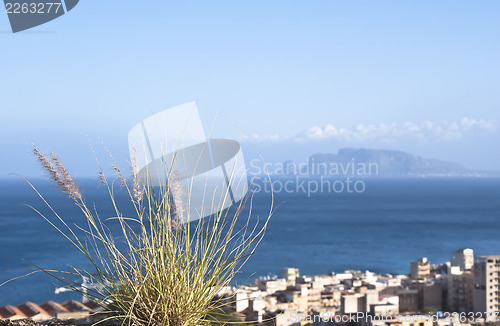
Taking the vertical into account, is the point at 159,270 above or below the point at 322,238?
above

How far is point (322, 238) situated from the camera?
31.7m

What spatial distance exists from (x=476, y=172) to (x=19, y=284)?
5600 inches

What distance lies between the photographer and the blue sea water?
20.0 meters

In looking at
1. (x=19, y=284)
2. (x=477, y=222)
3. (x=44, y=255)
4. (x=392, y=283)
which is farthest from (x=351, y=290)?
(x=477, y=222)

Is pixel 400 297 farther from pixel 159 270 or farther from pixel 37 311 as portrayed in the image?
pixel 159 270

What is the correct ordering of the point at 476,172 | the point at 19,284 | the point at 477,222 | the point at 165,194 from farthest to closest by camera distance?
1. the point at 476,172
2. the point at 477,222
3. the point at 19,284
4. the point at 165,194

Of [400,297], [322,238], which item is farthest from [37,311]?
[322,238]

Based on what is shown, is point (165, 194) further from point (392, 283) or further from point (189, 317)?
point (392, 283)

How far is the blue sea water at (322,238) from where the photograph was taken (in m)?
20.0

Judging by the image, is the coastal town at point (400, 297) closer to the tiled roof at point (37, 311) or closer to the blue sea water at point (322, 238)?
the tiled roof at point (37, 311)

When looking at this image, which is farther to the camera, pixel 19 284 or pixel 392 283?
pixel 19 284

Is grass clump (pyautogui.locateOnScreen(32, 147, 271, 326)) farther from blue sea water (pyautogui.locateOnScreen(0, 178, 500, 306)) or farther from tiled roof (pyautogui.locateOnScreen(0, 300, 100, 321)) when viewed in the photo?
blue sea water (pyautogui.locateOnScreen(0, 178, 500, 306))

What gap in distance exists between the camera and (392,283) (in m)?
11.7

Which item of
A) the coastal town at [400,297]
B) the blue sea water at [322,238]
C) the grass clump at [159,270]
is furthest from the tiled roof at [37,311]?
the blue sea water at [322,238]
